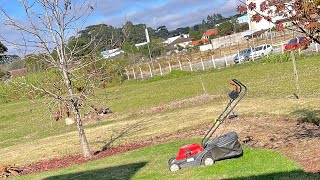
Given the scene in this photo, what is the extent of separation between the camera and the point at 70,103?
1162 centimetres

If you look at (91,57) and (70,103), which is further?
(91,57)

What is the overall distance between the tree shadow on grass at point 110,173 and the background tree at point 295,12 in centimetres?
422

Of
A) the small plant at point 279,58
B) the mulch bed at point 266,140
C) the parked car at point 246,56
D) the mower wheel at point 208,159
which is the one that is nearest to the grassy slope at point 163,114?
the mulch bed at point 266,140

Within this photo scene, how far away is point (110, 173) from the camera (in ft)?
29.4

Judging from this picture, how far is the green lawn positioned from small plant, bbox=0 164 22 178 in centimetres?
88

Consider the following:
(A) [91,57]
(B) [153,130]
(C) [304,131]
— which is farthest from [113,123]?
(C) [304,131]

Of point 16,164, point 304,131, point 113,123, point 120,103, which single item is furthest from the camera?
point 120,103

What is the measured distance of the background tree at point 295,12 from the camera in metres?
5.44

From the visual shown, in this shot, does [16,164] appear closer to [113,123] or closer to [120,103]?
[113,123]

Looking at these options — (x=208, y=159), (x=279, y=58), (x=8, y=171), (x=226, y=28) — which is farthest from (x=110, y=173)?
(x=226, y=28)

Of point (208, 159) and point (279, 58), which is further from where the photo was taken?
point (279, 58)

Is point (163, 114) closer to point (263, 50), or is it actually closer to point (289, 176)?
point (289, 176)

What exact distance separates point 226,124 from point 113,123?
7.02 metres

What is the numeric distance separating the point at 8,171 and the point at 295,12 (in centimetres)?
890
